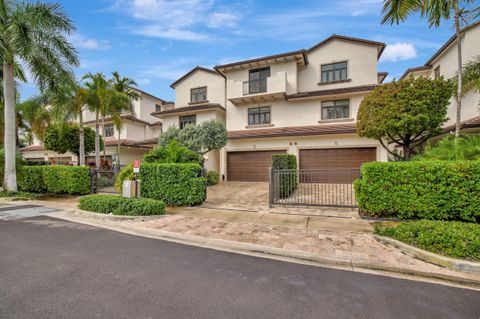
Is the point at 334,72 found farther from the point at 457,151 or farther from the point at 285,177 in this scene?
the point at 457,151

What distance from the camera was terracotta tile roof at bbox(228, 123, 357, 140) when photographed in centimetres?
1493

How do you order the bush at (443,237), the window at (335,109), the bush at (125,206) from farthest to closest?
the window at (335,109), the bush at (125,206), the bush at (443,237)

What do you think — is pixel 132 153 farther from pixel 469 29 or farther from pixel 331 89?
pixel 469 29

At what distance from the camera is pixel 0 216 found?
808 centimetres

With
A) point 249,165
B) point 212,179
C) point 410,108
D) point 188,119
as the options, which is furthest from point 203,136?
point 410,108

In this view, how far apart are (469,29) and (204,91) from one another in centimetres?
1793

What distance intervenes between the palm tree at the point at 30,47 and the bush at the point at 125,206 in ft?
26.3

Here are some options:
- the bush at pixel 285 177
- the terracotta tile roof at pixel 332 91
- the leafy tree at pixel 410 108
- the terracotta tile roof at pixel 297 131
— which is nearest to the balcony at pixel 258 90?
the terracotta tile roof at pixel 332 91

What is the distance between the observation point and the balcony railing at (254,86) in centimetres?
1809

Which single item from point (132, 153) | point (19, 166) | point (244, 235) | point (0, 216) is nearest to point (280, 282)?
point (244, 235)

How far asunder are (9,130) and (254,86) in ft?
50.7

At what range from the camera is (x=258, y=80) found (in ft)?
60.3

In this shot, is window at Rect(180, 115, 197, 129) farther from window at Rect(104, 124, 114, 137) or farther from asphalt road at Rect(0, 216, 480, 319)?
asphalt road at Rect(0, 216, 480, 319)

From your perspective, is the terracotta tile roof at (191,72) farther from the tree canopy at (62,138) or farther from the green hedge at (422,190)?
the green hedge at (422,190)
